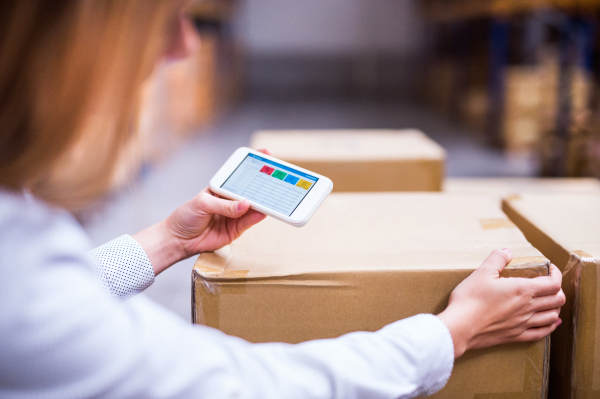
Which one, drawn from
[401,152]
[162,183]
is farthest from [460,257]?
[162,183]

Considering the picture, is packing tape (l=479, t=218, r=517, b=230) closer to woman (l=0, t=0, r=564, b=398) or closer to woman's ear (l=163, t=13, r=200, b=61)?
woman (l=0, t=0, r=564, b=398)

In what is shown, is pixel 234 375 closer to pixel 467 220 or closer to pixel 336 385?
pixel 336 385

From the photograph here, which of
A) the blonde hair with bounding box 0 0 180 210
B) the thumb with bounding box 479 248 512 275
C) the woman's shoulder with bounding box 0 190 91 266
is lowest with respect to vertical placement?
the thumb with bounding box 479 248 512 275

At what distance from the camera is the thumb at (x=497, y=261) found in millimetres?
556

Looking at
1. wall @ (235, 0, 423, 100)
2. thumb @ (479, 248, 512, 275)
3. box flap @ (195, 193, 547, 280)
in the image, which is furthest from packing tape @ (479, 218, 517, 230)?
wall @ (235, 0, 423, 100)

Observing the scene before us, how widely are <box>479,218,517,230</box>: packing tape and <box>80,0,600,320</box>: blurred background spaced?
494 millimetres

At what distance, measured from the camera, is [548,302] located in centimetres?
56

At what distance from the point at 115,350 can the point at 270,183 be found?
370 millimetres

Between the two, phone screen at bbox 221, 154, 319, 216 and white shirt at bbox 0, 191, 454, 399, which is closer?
white shirt at bbox 0, 191, 454, 399

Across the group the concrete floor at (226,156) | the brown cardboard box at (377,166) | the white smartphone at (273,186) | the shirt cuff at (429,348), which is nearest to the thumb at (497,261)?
the shirt cuff at (429,348)

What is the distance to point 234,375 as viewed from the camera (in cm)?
41

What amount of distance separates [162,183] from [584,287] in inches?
121

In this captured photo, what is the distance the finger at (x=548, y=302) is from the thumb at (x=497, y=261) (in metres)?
0.05

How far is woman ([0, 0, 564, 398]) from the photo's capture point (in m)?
0.33
